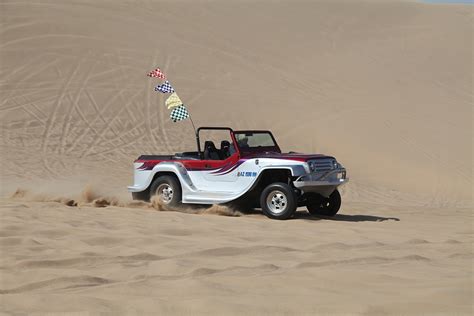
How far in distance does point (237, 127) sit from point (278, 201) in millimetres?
13577

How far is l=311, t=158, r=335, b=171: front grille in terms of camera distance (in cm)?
1200

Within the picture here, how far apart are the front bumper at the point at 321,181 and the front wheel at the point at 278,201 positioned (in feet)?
0.61

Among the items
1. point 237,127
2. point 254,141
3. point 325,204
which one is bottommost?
point 325,204

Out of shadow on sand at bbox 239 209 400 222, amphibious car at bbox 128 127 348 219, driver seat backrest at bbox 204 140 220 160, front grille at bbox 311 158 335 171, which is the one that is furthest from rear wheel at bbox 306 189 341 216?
driver seat backrest at bbox 204 140 220 160

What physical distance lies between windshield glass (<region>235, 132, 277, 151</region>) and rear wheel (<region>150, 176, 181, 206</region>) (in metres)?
1.25

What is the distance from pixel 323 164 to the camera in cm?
1215

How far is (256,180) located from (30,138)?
1166cm

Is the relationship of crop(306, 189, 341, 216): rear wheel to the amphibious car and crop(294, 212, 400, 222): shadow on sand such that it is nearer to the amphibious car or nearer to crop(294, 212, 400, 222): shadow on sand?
the amphibious car

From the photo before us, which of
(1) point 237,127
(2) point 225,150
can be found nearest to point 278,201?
(2) point 225,150

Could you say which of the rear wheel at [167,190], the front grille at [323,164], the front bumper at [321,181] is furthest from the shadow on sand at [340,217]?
the rear wheel at [167,190]

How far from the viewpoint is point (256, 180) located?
39.8 ft

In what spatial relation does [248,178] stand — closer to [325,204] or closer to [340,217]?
[325,204]

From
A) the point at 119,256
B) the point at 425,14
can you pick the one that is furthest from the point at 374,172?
the point at 425,14

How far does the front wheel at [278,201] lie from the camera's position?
11.6 metres
